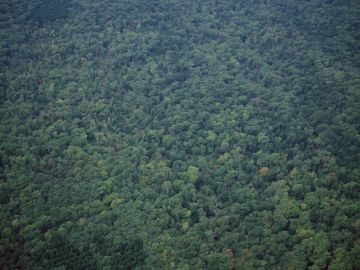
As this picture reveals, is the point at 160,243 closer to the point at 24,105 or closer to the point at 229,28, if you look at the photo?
the point at 24,105

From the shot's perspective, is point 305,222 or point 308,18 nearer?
point 305,222

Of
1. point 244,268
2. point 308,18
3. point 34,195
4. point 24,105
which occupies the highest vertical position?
point 308,18

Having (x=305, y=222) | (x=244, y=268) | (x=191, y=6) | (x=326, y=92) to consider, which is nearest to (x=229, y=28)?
(x=191, y=6)

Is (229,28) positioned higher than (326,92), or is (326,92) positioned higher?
(229,28)

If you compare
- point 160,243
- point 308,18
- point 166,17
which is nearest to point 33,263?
point 160,243

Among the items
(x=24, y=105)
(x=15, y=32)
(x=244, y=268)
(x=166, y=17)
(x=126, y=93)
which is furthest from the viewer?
(x=166, y=17)

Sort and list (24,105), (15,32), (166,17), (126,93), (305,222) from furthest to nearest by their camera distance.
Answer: (166,17) → (15,32) → (126,93) → (24,105) → (305,222)
